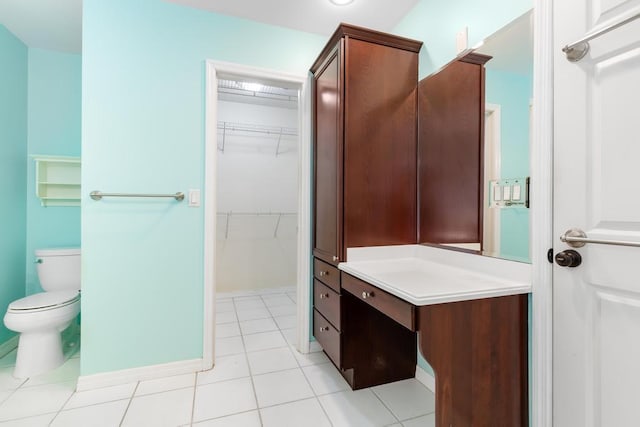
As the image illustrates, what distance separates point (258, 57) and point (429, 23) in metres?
1.17

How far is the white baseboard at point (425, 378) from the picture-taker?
180 centimetres

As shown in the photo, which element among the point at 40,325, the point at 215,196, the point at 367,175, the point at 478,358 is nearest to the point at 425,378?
the point at 478,358

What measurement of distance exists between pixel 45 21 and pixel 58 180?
1.16 meters

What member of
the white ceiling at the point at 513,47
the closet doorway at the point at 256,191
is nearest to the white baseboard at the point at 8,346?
the closet doorway at the point at 256,191

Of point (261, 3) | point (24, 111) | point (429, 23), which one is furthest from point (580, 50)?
point (24, 111)

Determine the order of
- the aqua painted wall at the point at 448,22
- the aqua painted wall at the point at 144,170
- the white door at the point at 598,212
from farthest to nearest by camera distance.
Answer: the aqua painted wall at the point at 144,170, the aqua painted wall at the point at 448,22, the white door at the point at 598,212

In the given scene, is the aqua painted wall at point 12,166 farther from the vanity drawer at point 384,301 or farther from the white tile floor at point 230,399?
the vanity drawer at point 384,301

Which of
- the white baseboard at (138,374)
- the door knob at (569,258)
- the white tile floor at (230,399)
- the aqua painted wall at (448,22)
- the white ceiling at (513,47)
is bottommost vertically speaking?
the white tile floor at (230,399)

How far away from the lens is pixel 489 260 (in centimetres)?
138

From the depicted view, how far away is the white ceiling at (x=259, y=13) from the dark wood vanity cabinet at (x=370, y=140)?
0.35 m

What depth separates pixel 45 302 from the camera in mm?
1931

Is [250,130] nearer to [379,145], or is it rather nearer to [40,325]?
[379,145]

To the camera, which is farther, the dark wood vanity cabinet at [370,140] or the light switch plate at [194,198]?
the light switch plate at [194,198]

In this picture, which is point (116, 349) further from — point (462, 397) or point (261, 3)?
point (261, 3)
